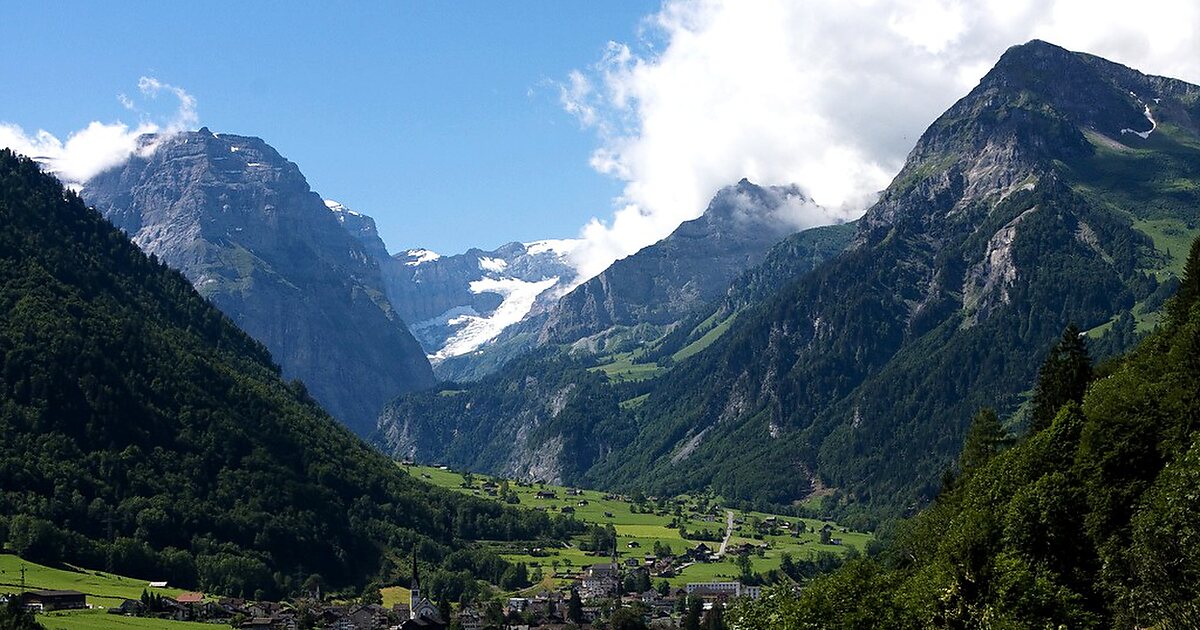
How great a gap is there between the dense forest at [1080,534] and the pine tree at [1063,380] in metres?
5.59

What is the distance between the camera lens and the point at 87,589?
585ft

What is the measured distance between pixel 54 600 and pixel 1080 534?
12527 cm

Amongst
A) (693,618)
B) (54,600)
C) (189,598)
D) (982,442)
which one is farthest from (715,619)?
(54,600)

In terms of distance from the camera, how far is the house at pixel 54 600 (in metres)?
158

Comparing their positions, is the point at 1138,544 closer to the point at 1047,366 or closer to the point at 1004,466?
the point at 1004,466

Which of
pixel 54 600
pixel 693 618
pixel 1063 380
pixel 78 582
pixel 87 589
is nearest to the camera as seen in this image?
pixel 1063 380

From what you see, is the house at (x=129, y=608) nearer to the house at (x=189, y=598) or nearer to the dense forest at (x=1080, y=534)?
the house at (x=189, y=598)

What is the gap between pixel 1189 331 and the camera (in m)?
87.1

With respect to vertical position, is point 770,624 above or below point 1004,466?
below

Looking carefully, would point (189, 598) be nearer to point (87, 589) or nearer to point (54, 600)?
point (87, 589)

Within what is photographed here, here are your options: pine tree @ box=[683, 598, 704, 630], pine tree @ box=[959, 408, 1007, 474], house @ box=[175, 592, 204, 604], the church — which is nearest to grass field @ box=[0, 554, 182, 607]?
house @ box=[175, 592, 204, 604]

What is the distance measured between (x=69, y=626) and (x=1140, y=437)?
110 metres

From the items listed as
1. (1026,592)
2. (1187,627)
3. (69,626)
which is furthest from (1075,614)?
(69,626)

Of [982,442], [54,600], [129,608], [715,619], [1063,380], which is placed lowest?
[129,608]
